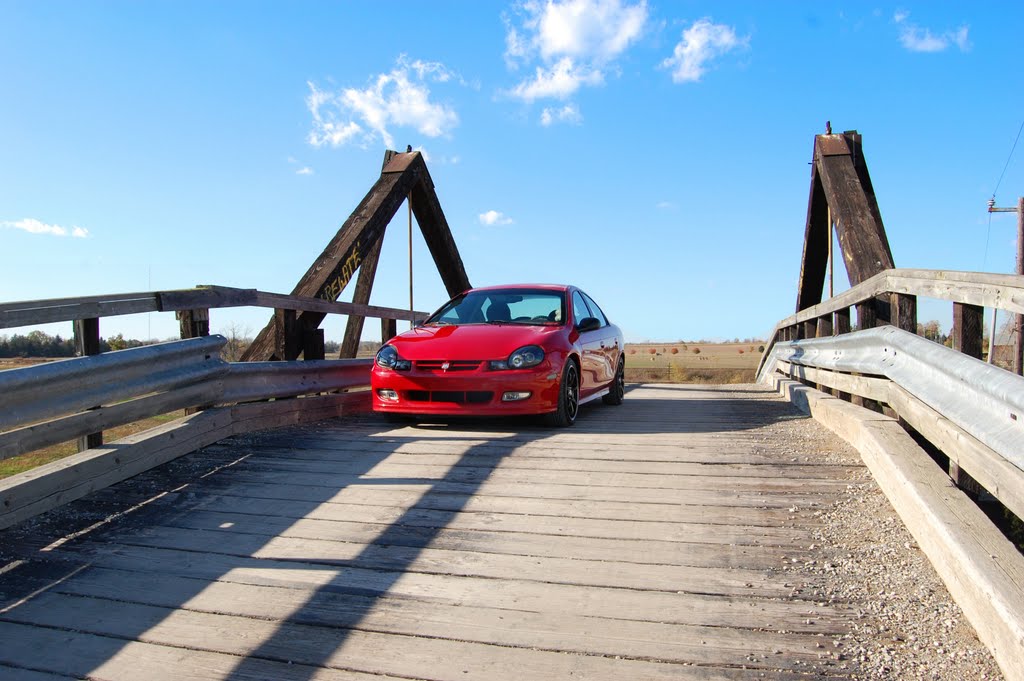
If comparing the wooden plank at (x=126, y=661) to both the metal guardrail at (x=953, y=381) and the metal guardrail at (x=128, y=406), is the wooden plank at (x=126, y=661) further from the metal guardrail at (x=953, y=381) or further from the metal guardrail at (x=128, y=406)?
A: the metal guardrail at (x=953, y=381)

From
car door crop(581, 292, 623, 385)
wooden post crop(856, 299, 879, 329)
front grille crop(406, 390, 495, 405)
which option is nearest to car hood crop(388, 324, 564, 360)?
front grille crop(406, 390, 495, 405)

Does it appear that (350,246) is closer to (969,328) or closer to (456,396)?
(456,396)

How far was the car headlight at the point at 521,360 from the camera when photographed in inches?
272

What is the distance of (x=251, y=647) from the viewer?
2.92 m

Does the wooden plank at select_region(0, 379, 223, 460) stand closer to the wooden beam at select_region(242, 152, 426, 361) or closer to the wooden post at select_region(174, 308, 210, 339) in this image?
the wooden post at select_region(174, 308, 210, 339)

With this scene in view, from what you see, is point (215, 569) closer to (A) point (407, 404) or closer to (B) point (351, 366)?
(A) point (407, 404)

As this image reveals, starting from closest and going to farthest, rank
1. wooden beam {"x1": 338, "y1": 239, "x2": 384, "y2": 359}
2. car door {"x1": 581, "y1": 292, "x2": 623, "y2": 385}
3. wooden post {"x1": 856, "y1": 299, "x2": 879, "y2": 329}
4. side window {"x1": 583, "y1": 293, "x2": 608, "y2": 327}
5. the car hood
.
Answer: wooden post {"x1": 856, "y1": 299, "x2": 879, "y2": 329}
the car hood
car door {"x1": 581, "y1": 292, "x2": 623, "y2": 385}
side window {"x1": 583, "y1": 293, "x2": 608, "y2": 327}
wooden beam {"x1": 338, "y1": 239, "x2": 384, "y2": 359}

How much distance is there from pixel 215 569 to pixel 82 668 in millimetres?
889

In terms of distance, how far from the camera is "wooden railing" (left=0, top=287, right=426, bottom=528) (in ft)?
14.0

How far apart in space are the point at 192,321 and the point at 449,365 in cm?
213

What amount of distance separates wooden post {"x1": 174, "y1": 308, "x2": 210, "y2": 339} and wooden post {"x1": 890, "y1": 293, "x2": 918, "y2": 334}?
5.11 metres

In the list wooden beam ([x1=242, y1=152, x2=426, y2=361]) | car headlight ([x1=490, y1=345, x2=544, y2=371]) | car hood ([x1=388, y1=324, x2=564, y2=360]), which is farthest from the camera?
wooden beam ([x1=242, y1=152, x2=426, y2=361])

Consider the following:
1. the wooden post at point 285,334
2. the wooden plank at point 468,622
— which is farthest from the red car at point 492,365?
the wooden plank at point 468,622

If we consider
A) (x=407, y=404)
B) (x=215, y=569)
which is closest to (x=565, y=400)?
(x=407, y=404)
